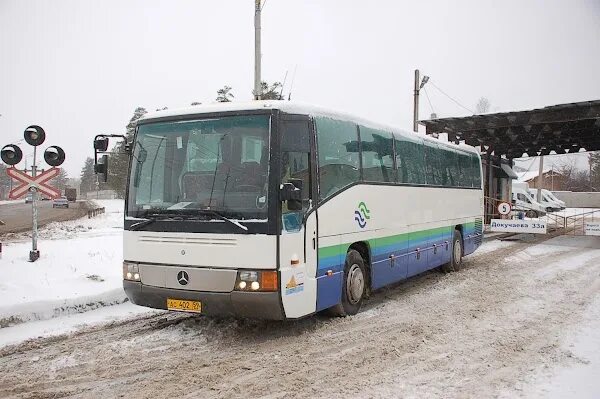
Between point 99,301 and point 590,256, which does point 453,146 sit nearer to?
point 590,256

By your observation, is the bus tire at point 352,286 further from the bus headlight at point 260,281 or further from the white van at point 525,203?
the white van at point 525,203

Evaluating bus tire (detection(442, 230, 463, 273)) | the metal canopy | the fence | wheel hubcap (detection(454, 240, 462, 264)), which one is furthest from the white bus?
the fence

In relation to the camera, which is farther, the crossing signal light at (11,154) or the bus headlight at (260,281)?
the crossing signal light at (11,154)

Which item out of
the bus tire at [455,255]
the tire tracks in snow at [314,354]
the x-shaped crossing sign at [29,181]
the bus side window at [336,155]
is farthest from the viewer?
the bus tire at [455,255]

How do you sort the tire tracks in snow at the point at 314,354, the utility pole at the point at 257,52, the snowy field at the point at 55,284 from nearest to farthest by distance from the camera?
1. the tire tracks in snow at the point at 314,354
2. the snowy field at the point at 55,284
3. the utility pole at the point at 257,52

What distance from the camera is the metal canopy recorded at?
20000 mm

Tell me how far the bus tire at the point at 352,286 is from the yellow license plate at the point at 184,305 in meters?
2.22

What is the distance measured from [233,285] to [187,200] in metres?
1.22

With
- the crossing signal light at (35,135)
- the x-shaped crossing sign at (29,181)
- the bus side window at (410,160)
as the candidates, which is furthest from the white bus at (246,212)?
the x-shaped crossing sign at (29,181)

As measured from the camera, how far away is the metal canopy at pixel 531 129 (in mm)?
20000

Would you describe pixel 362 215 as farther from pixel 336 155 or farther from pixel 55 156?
pixel 55 156

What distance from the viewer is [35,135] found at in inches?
457

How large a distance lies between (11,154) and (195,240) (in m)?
7.62

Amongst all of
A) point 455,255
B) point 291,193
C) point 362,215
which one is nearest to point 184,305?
point 291,193
